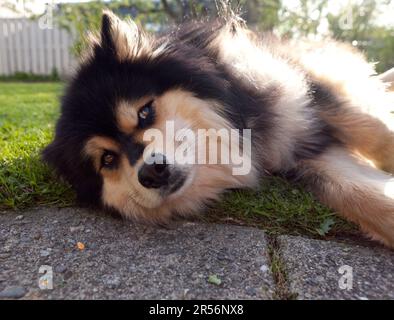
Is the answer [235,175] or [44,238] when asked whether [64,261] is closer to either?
[44,238]

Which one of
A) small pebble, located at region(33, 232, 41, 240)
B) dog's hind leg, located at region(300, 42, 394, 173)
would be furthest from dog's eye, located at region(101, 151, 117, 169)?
dog's hind leg, located at region(300, 42, 394, 173)

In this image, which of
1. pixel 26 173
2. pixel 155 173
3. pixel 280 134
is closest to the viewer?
pixel 155 173

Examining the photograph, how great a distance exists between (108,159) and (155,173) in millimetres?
398

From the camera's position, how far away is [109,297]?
1.57 metres

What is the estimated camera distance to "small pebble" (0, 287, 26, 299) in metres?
1.59

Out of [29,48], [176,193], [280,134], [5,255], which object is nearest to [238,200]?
[176,193]

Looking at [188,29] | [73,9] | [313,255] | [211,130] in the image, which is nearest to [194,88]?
[211,130]

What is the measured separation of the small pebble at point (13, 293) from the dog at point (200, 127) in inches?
29.3

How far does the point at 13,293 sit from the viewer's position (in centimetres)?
160

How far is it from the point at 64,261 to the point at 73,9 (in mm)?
4851

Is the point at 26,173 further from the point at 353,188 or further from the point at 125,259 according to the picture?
the point at 353,188

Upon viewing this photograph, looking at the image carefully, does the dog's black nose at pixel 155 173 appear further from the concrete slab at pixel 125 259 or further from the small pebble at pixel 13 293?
the small pebble at pixel 13 293

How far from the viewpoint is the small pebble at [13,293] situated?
159cm

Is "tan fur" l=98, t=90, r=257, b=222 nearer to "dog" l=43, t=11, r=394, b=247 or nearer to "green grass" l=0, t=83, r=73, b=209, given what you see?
"dog" l=43, t=11, r=394, b=247
